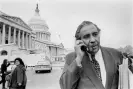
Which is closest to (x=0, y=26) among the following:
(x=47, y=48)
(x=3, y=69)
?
(x=47, y=48)

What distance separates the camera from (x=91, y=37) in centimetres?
103

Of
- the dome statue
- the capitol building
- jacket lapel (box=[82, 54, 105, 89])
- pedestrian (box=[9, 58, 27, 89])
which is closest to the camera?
jacket lapel (box=[82, 54, 105, 89])

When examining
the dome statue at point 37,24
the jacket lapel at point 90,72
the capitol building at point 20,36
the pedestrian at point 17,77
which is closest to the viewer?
the jacket lapel at point 90,72

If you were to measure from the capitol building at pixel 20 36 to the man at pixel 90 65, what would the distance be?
2950cm

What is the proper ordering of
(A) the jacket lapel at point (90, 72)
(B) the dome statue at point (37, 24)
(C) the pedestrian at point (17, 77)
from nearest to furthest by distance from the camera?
(A) the jacket lapel at point (90, 72) → (C) the pedestrian at point (17, 77) → (B) the dome statue at point (37, 24)

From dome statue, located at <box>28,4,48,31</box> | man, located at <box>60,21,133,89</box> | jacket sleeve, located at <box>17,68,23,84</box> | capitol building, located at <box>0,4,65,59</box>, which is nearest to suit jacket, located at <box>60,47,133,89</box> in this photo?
man, located at <box>60,21,133,89</box>

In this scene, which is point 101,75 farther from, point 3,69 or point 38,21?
point 38,21

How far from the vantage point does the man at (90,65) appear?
38.8 inches

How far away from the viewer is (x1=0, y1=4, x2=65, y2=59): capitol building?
103 ft

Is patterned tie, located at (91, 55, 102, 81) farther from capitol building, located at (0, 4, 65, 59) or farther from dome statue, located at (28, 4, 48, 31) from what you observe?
dome statue, located at (28, 4, 48, 31)

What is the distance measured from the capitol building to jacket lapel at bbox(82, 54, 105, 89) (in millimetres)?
29516

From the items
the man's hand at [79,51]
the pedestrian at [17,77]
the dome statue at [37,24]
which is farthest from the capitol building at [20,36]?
the man's hand at [79,51]

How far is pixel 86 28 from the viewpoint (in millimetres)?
1056

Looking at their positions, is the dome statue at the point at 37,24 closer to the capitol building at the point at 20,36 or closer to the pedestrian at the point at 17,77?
the capitol building at the point at 20,36
